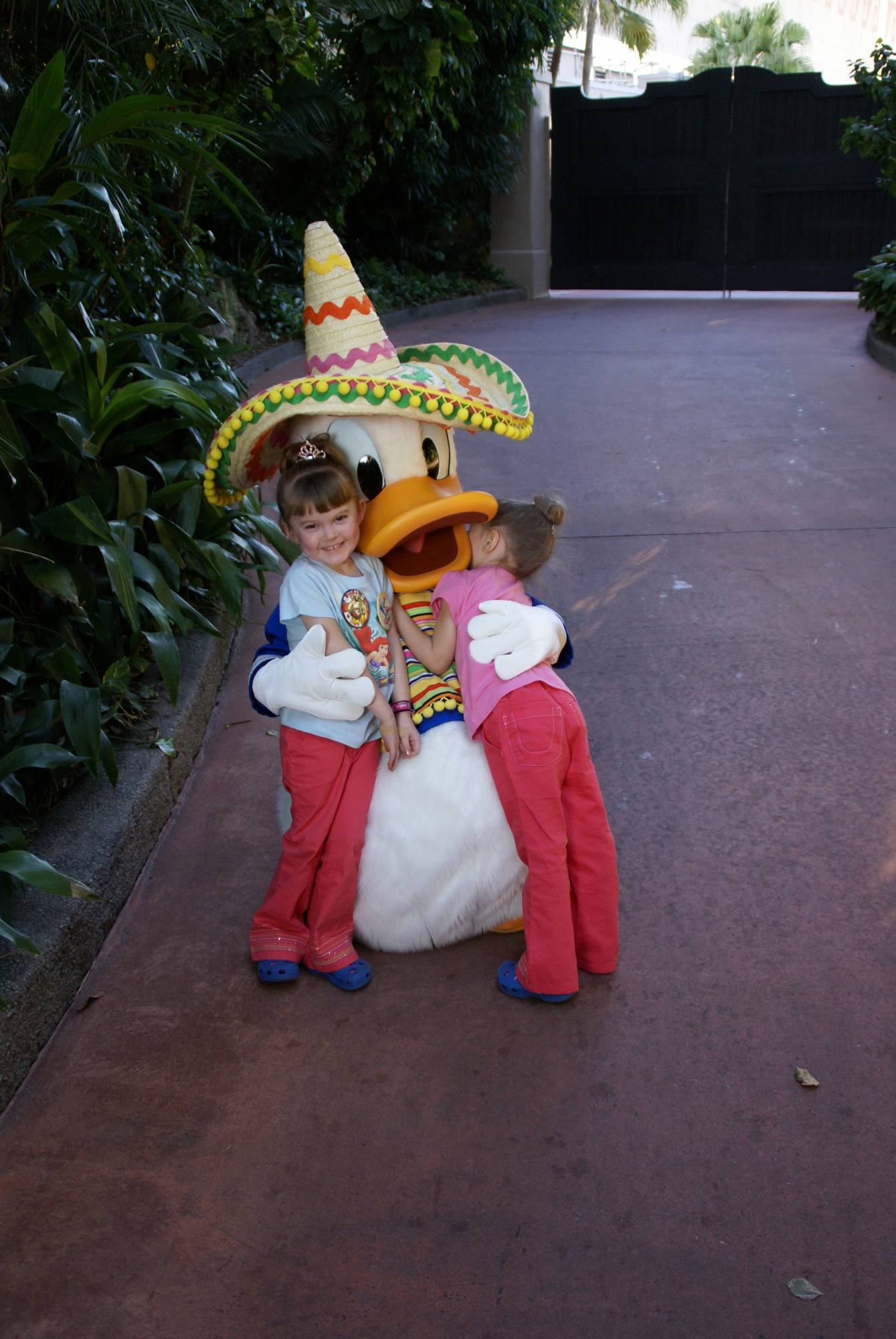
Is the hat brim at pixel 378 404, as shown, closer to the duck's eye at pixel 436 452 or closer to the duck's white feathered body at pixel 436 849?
the duck's eye at pixel 436 452

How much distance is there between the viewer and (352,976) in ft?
8.11

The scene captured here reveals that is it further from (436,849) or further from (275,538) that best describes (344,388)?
(275,538)

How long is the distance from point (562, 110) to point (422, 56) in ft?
13.7

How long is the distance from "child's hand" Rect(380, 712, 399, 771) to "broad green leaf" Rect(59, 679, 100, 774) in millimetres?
682

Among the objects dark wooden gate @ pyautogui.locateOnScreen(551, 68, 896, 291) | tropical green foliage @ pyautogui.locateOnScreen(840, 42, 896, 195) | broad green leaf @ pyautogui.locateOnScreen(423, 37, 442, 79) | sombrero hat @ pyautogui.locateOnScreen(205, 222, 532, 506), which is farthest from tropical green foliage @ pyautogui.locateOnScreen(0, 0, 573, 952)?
dark wooden gate @ pyautogui.locateOnScreen(551, 68, 896, 291)

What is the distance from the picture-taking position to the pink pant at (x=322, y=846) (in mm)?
2480

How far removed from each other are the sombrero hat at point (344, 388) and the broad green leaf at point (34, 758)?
0.66 meters

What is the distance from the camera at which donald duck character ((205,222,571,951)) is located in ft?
7.80

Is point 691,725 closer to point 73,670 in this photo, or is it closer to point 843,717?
point 843,717

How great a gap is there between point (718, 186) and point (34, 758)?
1258 cm

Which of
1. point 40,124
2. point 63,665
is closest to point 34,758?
point 63,665

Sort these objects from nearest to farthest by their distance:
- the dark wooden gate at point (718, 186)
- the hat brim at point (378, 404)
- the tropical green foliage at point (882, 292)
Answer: the hat brim at point (378, 404) < the tropical green foliage at point (882, 292) < the dark wooden gate at point (718, 186)

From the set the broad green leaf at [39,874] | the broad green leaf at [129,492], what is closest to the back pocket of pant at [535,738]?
the broad green leaf at [39,874]

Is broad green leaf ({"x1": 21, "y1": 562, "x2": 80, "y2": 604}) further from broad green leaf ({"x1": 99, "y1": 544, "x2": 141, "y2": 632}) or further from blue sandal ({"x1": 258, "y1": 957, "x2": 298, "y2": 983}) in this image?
blue sandal ({"x1": 258, "y1": 957, "x2": 298, "y2": 983})
